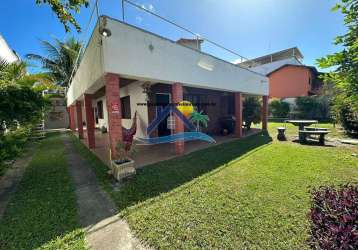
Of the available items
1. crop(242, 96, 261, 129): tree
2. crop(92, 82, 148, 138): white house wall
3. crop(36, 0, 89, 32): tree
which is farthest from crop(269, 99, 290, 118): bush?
crop(36, 0, 89, 32): tree

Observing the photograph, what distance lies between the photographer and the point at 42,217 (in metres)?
2.98

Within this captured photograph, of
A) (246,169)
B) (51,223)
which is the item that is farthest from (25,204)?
(246,169)

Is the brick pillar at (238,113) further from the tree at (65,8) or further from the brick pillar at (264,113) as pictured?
the tree at (65,8)

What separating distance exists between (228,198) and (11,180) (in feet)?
19.0

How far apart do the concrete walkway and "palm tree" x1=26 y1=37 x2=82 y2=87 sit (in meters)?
18.0

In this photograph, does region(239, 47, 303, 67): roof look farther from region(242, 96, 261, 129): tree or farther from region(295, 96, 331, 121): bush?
region(242, 96, 261, 129): tree

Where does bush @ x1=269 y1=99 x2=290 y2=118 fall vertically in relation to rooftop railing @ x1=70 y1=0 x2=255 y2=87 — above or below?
below

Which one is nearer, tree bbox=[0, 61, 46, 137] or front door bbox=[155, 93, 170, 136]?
tree bbox=[0, 61, 46, 137]

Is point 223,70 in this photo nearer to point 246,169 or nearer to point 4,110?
point 246,169

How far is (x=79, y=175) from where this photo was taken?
16.4 ft

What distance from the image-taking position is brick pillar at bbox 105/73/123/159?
14.9 feet

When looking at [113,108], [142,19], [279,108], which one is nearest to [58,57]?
[142,19]

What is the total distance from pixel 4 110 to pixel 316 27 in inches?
526

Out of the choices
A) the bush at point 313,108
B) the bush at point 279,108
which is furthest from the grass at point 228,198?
the bush at point 279,108
